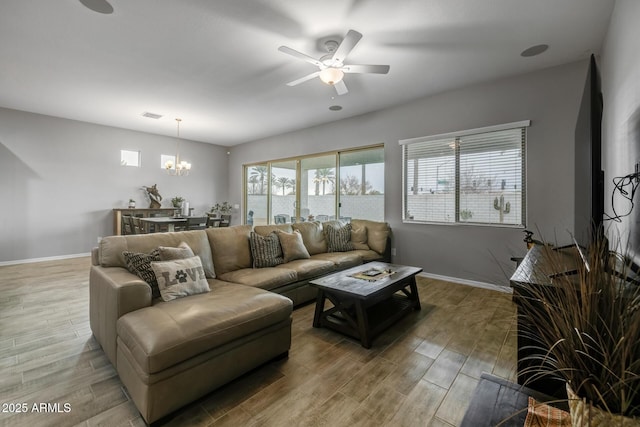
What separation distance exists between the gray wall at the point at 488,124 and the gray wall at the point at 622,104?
0.62 metres

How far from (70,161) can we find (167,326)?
20.4ft

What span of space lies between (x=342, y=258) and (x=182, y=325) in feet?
8.38

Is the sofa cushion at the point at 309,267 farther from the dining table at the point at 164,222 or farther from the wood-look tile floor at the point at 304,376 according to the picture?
the dining table at the point at 164,222

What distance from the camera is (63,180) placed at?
5.73 metres

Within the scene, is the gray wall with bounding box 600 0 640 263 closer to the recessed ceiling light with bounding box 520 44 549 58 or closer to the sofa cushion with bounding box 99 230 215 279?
the recessed ceiling light with bounding box 520 44 549 58

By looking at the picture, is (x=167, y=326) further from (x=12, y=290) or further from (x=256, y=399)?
(x=12, y=290)

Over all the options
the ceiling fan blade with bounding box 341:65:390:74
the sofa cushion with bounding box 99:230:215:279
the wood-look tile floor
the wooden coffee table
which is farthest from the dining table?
the ceiling fan blade with bounding box 341:65:390:74

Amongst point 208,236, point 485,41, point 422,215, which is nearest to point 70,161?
point 208,236

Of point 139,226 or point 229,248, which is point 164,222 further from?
point 229,248

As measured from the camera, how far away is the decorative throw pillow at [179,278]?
2.11 metres

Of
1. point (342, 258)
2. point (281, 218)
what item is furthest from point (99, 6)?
point (281, 218)

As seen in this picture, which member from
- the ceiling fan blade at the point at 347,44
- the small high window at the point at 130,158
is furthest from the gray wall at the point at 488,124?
the small high window at the point at 130,158

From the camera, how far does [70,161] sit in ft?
19.0

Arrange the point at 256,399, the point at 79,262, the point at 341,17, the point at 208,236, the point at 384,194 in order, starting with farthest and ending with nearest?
the point at 79,262
the point at 384,194
the point at 208,236
the point at 341,17
the point at 256,399
